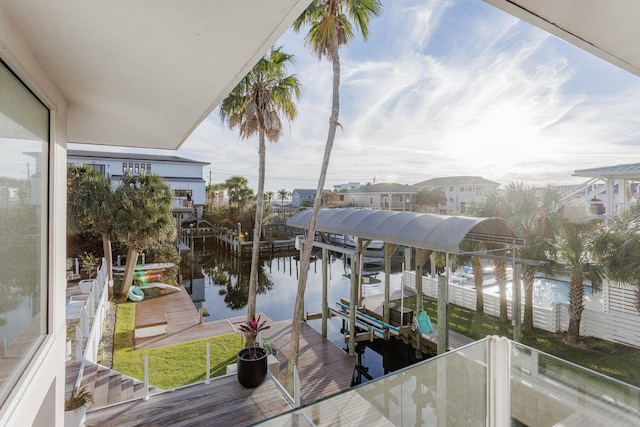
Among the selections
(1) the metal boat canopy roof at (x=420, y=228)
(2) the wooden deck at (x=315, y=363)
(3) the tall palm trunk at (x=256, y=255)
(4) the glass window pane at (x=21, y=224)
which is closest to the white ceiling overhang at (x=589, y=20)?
(4) the glass window pane at (x=21, y=224)

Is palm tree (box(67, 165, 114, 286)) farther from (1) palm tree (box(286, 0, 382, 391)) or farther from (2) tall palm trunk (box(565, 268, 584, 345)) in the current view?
(2) tall palm trunk (box(565, 268, 584, 345))

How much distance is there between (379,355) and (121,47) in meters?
10.00

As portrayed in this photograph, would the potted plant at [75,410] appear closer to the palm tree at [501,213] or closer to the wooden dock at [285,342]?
the wooden dock at [285,342]

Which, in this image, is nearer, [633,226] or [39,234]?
[39,234]

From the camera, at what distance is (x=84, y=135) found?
3102 millimetres

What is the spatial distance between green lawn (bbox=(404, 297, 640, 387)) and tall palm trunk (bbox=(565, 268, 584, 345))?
0.79 feet

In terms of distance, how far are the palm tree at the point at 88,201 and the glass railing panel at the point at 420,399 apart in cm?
1202

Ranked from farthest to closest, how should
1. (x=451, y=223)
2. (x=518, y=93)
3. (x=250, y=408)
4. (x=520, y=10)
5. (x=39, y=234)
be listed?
1. (x=518, y=93)
2. (x=451, y=223)
3. (x=250, y=408)
4. (x=39, y=234)
5. (x=520, y=10)

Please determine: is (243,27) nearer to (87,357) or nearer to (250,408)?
(250,408)

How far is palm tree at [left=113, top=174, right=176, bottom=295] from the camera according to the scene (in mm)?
11539

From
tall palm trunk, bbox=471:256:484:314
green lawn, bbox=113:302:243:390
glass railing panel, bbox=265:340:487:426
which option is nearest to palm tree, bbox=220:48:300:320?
green lawn, bbox=113:302:243:390

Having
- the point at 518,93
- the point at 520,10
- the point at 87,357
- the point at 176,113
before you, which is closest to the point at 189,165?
the point at 87,357

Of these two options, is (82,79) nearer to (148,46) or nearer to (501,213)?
(148,46)

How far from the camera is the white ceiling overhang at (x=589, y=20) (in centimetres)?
127
